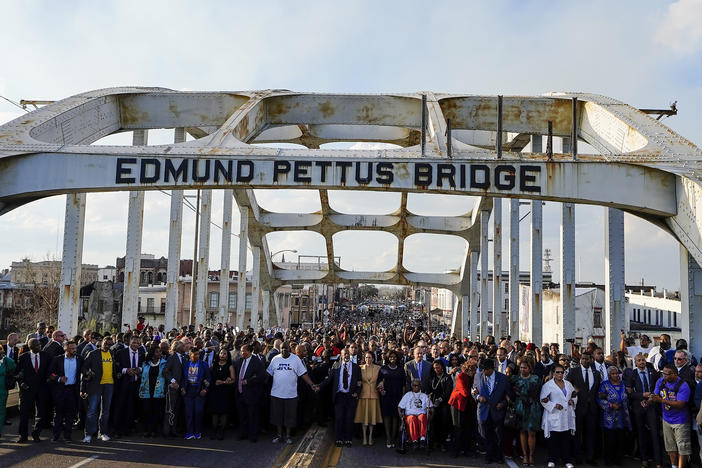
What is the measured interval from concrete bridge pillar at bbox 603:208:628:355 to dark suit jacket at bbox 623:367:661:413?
617 cm

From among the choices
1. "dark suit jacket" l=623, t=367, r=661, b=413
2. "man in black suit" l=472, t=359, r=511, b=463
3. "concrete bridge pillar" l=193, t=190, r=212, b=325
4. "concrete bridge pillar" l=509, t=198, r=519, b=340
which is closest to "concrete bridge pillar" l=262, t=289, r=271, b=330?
"concrete bridge pillar" l=193, t=190, r=212, b=325

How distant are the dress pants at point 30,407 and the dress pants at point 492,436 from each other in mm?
6383

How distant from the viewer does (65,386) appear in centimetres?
901

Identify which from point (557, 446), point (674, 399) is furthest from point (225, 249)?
point (674, 399)

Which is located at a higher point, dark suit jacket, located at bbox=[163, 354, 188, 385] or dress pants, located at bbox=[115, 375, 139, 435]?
dark suit jacket, located at bbox=[163, 354, 188, 385]

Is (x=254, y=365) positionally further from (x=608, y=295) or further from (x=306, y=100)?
(x=306, y=100)

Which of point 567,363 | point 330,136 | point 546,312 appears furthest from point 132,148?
point 546,312

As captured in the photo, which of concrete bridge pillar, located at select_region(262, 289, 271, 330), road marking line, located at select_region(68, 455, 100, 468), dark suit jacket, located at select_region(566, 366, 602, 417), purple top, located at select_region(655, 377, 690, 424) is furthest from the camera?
concrete bridge pillar, located at select_region(262, 289, 271, 330)

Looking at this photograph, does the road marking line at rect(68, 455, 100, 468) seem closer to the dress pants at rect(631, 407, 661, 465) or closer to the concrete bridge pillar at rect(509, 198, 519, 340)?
the dress pants at rect(631, 407, 661, 465)

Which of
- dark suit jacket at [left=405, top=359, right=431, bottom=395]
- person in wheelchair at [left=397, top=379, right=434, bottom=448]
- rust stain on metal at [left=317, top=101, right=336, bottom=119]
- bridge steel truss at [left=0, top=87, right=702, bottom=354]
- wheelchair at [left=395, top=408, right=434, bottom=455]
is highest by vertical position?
rust stain on metal at [left=317, top=101, right=336, bottom=119]

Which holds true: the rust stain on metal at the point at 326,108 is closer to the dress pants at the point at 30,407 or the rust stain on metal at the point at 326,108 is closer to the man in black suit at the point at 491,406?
the man in black suit at the point at 491,406

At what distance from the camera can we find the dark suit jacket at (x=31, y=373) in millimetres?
8992

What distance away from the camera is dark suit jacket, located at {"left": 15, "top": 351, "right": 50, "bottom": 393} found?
29.5 ft

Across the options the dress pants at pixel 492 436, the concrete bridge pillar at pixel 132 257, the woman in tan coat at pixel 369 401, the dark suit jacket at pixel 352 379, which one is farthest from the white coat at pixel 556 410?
the concrete bridge pillar at pixel 132 257
